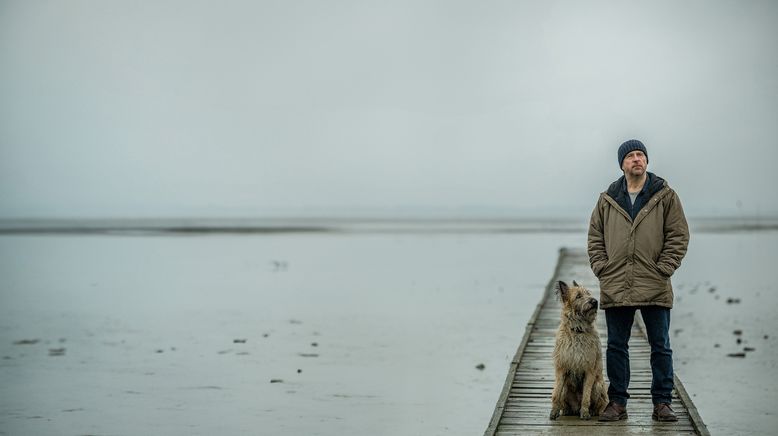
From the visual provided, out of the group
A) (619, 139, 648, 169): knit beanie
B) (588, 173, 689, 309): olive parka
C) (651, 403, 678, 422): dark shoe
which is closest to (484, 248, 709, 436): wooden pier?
(651, 403, 678, 422): dark shoe

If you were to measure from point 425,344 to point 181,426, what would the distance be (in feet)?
20.7

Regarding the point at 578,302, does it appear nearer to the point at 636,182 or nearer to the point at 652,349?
the point at 652,349

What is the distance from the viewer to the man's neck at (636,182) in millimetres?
5957

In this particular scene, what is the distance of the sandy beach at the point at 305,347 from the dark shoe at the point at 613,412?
352 cm

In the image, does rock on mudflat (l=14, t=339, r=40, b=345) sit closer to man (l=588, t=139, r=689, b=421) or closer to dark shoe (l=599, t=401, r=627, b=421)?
dark shoe (l=599, t=401, r=627, b=421)

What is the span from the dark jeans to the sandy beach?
3597 mm

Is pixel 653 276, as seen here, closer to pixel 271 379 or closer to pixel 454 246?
pixel 271 379

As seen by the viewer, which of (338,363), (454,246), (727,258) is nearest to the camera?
(338,363)

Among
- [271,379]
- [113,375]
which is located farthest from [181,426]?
[113,375]

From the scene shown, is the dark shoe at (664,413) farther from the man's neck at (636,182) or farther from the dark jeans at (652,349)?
the man's neck at (636,182)

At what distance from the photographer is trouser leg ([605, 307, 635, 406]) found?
6211mm

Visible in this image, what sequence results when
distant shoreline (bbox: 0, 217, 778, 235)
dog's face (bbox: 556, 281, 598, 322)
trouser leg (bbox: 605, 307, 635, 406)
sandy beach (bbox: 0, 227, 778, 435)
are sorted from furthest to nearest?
distant shoreline (bbox: 0, 217, 778, 235) < sandy beach (bbox: 0, 227, 778, 435) < trouser leg (bbox: 605, 307, 635, 406) < dog's face (bbox: 556, 281, 598, 322)

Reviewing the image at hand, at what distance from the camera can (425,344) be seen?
15.2 metres

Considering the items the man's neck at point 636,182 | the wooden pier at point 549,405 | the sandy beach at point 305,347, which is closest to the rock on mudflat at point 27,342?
the sandy beach at point 305,347
